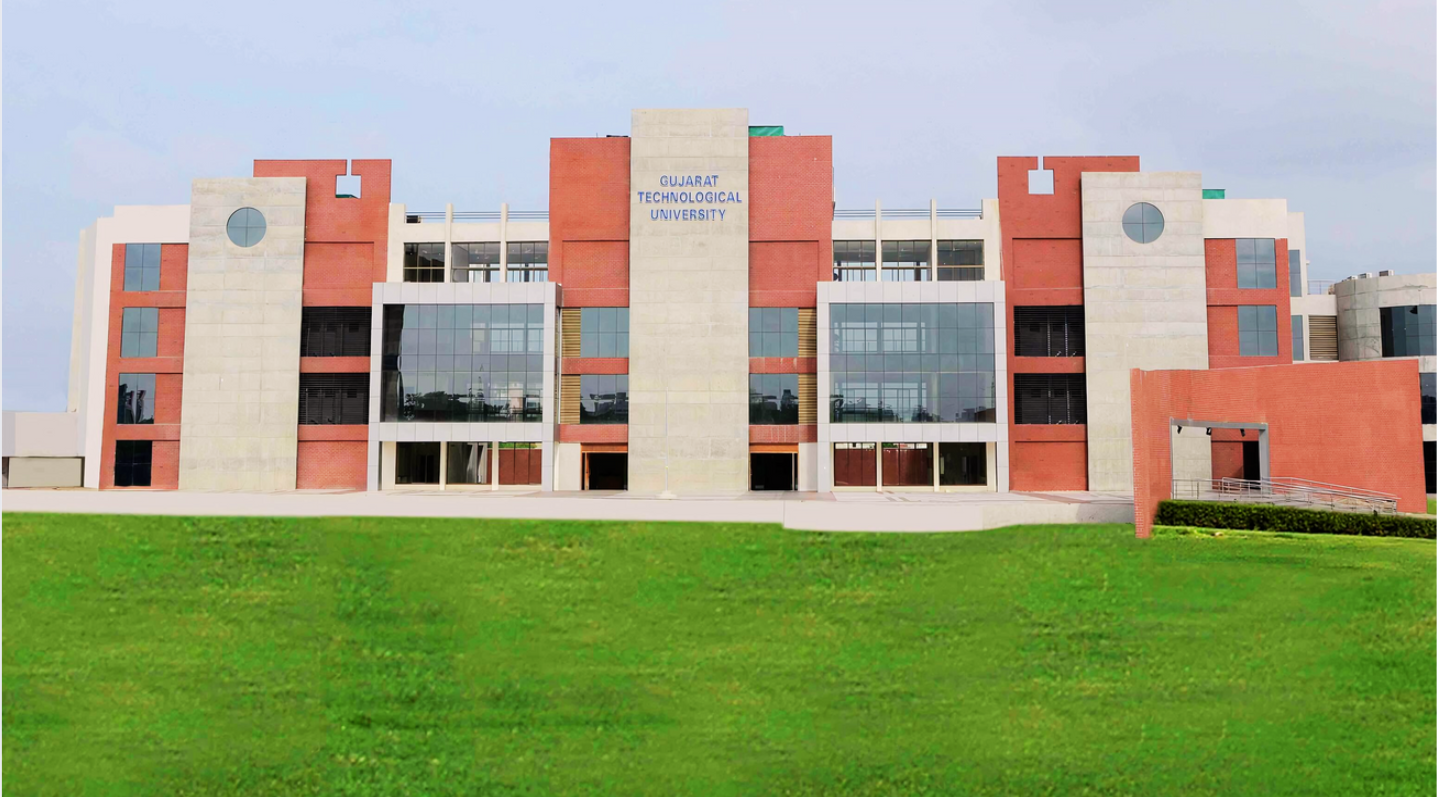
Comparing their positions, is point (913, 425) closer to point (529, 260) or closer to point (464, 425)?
point (529, 260)

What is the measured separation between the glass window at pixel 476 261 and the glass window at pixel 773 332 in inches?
576

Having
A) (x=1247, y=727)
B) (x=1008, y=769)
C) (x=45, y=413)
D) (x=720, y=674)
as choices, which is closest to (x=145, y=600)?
(x=720, y=674)

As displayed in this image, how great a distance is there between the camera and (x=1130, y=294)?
4722 cm

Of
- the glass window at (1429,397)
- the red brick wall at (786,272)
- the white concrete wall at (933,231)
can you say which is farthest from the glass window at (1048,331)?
the glass window at (1429,397)

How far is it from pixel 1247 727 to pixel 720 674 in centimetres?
1194

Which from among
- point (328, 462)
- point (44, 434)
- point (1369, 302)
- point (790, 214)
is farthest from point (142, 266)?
point (1369, 302)

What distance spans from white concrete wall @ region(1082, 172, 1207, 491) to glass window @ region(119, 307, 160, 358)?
50.1 metres

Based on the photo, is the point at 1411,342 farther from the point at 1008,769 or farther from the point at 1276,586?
the point at 1008,769

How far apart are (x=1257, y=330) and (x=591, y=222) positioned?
35.4 meters

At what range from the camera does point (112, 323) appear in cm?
4984

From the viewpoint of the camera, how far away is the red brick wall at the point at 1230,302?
4703 centimetres

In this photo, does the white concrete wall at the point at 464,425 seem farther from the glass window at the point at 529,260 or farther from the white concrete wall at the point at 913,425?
the white concrete wall at the point at 913,425

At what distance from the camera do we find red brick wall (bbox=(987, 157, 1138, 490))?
156 feet

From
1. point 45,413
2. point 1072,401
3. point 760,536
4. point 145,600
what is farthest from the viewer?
point 45,413
